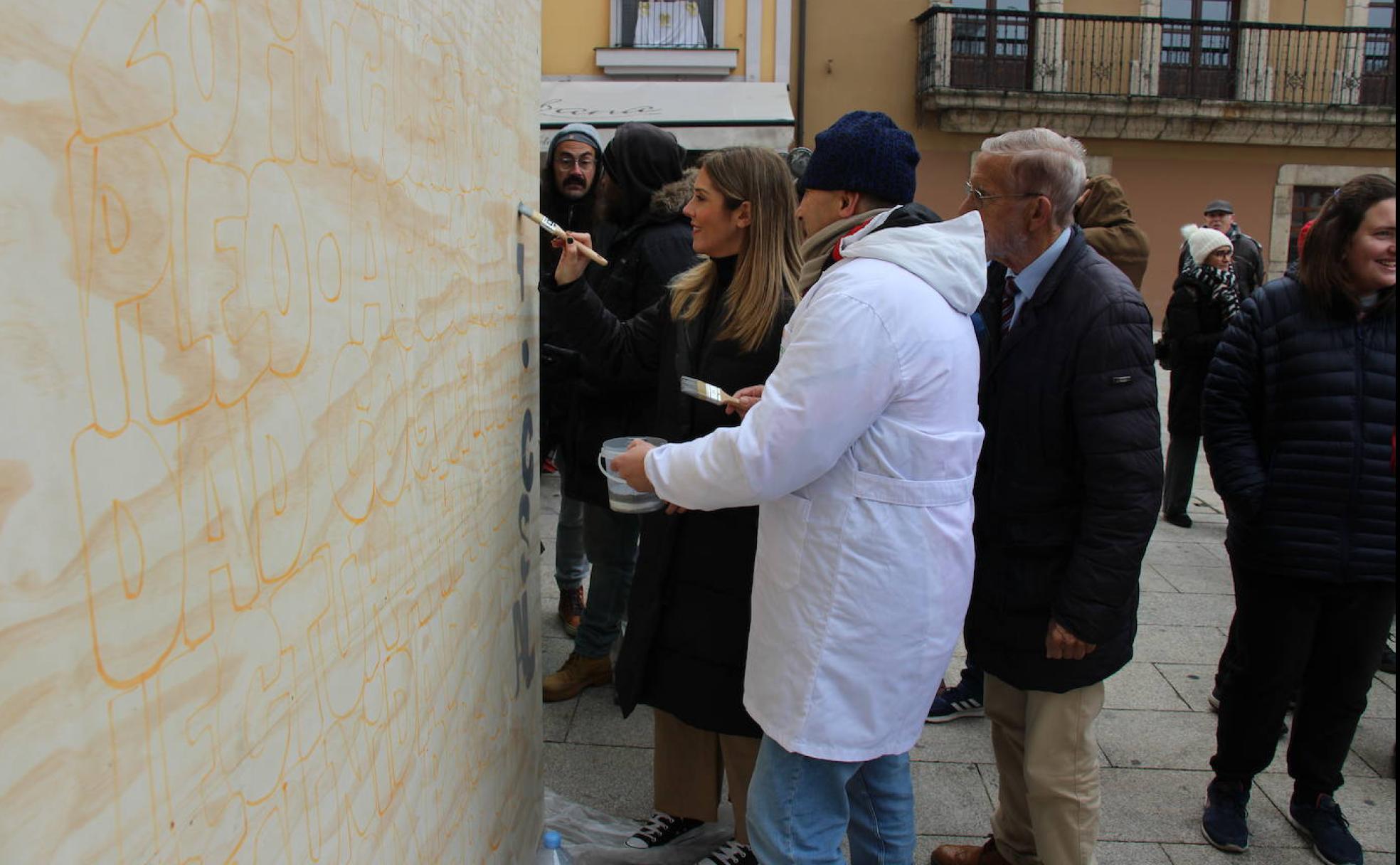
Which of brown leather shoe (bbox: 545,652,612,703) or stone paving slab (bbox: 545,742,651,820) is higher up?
brown leather shoe (bbox: 545,652,612,703)

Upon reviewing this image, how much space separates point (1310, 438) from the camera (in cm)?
235

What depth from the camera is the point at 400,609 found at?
119 centimetres

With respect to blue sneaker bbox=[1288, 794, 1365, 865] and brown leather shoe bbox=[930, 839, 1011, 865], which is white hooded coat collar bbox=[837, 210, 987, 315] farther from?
blue sneaker bbox=[1288, 794, 1365, 865]

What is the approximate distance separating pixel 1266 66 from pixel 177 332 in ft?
61.4

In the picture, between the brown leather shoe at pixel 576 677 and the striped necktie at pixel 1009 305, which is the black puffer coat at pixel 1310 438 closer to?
the striped necktie at pixel 1009 305

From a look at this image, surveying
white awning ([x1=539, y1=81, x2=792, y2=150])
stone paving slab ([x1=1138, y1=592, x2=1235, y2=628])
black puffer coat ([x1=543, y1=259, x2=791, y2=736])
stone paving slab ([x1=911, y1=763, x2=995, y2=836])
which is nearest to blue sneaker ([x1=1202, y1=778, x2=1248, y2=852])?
stone paving slab ([x1=911, y1=763, x2=995, y2=836])

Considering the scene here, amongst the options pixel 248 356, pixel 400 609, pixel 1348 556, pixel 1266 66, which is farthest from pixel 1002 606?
pixel 1266 66

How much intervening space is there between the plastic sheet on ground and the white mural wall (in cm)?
99

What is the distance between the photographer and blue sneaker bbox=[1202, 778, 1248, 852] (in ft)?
8.34

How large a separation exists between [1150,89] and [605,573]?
15.7 m

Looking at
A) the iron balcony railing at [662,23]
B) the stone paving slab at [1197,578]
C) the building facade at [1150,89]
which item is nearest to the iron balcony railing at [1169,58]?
the building facade at [1150,89]

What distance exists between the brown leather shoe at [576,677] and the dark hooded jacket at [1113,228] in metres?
2.03

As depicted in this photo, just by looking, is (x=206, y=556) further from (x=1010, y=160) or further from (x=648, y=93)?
(x=648, y=93)

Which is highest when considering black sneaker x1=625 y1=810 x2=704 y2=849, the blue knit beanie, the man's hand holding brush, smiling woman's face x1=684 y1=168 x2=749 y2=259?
the blue knit beanie
